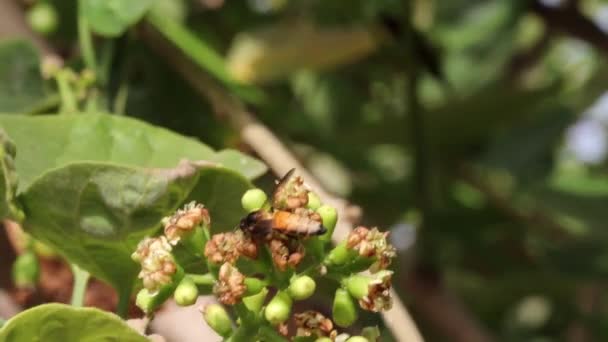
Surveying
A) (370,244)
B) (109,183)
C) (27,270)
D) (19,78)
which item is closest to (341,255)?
(370,244)

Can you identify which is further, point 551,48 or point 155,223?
point 551,48

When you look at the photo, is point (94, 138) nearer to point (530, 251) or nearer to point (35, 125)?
point (35, 125)

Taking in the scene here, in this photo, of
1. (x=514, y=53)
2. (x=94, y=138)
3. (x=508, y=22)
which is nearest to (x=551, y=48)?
(x=514, y=53)

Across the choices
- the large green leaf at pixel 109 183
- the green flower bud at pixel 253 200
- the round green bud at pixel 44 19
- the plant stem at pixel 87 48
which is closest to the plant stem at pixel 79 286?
the large green leaf at pixel 109 183

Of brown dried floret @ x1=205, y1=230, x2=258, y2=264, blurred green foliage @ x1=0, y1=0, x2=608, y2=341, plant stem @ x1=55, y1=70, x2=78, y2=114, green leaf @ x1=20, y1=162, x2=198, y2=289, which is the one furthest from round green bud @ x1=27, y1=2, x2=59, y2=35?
brown dried floret @ x1=205, y1=230, x2=258, y2=264

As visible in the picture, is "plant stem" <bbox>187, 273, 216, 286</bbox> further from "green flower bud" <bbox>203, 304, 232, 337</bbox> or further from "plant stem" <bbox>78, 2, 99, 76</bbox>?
"plant stem" <bbox>78, 2, 99, 76</bbox>

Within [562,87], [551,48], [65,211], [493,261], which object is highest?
[551,48]

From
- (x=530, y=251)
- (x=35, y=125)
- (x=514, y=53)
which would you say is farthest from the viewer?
(x=514, y=53)

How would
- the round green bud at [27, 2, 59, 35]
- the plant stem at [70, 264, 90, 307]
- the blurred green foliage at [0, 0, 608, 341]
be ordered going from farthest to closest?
the blurred green foliage at [0, 0, 608, 341]
the round green bud at [27, 2, 59, 35]
the plant stem at [70, 264, 90, 307]
